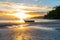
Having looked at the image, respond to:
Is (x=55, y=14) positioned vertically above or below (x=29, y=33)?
above

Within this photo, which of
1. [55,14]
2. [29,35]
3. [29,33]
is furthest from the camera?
[55,14]

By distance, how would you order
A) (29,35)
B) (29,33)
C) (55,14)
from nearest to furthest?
(29,35), (29,33), (55,14)

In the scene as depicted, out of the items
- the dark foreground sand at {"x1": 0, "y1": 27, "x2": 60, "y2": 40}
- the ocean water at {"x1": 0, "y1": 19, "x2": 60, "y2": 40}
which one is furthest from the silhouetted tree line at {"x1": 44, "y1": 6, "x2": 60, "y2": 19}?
the dark foreground sand at {"x1": 0, "y1": 27, "x2": 60, "y2": 40}

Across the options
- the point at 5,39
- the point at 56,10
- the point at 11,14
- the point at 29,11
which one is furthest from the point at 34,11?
the point at 5,39

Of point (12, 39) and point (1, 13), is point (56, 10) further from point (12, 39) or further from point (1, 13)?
point (12, 39)

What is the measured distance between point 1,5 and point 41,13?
26.6 feet

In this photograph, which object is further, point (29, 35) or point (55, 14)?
point (55, 14)

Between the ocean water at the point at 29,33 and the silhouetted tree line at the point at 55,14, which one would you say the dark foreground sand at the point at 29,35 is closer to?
the ocean water at the point at 29,33

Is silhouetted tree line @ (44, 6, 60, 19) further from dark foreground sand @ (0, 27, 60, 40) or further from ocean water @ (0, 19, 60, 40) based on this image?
dark foreground sand @ (0, 27, 60, 40)

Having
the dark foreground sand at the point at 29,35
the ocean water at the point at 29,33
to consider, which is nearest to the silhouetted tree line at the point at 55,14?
the ocean water at the point at 29,33

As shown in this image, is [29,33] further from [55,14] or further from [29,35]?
[55,14]

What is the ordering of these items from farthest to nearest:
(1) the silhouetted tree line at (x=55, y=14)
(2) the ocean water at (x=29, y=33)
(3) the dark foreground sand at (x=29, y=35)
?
1. (1) the silhouetted tree line at (x=55, y=14)
2. (2) the ocean water at (x=29, y=33)
3. (3) the dark foreground sand at (x=29, y=35)

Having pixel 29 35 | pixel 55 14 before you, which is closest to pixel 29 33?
pixel 29 35

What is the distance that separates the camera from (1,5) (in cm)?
5703
